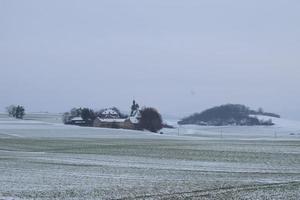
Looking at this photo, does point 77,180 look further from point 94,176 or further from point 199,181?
point 199,181

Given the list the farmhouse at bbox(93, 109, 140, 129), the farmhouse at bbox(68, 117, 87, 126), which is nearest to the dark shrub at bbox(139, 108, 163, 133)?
the farmhouse at bbox(93, 109, 140, 129)

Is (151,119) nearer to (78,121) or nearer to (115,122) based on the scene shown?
(115,122)

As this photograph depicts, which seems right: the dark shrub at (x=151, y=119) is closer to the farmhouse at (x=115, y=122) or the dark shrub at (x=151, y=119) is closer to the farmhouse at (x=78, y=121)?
the farmhouse at (x=115, y=122)

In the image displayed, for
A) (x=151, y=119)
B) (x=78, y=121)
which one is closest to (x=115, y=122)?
(x=78, y=121)

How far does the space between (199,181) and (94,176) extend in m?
5.79

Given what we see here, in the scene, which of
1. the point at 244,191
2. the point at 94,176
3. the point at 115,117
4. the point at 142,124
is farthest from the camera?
the point at 115,117

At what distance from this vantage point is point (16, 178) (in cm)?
2909

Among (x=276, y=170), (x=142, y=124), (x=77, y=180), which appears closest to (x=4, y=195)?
(x=77, y=180)

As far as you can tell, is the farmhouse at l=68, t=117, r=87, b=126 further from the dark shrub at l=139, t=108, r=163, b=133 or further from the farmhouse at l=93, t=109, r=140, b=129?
the dark shrub at l=139, t=108, r=163, b=133

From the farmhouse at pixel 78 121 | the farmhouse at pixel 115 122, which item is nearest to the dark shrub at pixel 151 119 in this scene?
the farmhouse at pixel 115 122

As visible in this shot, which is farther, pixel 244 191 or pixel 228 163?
pixel 228 163

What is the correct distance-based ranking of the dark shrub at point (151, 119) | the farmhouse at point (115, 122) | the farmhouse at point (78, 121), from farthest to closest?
the farmhouse at point (78, 121)
the farmhouse at point (115, 122)
the dark shrub at point (151, 119)

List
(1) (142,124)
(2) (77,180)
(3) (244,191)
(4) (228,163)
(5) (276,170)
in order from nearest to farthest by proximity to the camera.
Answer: (3) (244,191), (2) (77,180), (5) (276,170), (4) (228,163), (1) (142,124)

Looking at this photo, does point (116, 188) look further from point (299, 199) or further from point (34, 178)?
point (299, 199)
